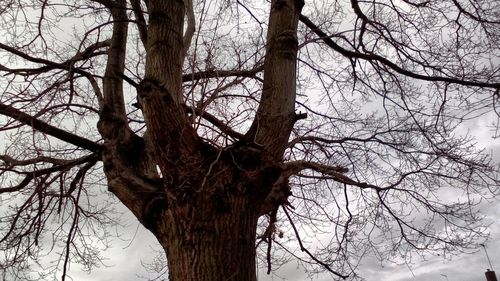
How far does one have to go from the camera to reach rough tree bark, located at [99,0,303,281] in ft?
7.39

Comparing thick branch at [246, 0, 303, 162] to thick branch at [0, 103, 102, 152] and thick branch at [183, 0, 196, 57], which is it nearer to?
thick branch at [183, 0, 196, 57]

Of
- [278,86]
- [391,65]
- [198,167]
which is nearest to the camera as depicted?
[198,167]

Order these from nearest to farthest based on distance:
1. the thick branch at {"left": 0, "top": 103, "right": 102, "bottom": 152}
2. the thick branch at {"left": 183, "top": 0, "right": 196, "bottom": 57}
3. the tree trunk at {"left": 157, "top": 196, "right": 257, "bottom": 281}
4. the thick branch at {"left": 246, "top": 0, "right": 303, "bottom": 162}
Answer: the tree trunk at {"left": 157, "top": 196, "right": 257, "bottom": 281}
the thick branch at {"left": 246, "top": 0, "right": 303, "bottom": 162}
the thick branch at {"left": 0, "top": 103, "right": 102, "bottom": 152}
the thick branch at {"left": 183, "top": 0, "right": 196, "bottom": 57}

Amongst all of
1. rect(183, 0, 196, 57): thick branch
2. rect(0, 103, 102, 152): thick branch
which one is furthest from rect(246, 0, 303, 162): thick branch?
rect(0, 103, 102, 152): thick branch

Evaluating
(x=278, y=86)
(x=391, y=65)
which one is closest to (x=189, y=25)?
(x=278, y=86)

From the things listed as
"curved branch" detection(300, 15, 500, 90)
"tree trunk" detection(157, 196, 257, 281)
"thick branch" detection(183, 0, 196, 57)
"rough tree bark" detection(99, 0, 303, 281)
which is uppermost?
"thick branch" detection(183, 0, 196, 57)

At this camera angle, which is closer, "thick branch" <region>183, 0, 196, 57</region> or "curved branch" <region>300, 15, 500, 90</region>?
"curved branch" <region>300, 15, 500, 90</region>

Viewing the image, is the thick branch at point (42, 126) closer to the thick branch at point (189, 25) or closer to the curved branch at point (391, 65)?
the thick branch at point (189, 25)

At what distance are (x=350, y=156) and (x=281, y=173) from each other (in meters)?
1.98

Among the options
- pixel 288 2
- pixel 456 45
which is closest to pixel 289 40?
pixel 288 2

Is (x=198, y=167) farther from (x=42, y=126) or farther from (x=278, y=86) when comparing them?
(x=42, y=126)

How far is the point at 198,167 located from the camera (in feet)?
8.08

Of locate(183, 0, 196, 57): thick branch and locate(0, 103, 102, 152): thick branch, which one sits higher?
locate(183, 0, 196, 57): thick branch

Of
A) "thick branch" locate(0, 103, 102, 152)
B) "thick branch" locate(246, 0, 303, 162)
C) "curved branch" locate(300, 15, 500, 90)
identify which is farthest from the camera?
"curved branch" locate(300, 15, 500, 90)
